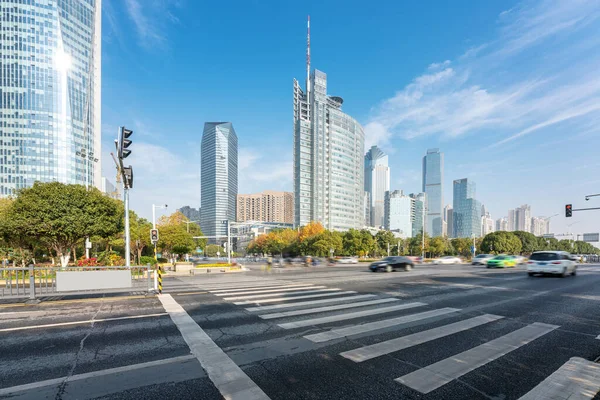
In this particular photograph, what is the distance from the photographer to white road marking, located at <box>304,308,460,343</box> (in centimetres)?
588

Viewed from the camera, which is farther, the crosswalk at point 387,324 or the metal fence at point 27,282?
the metal fence at point 27,282

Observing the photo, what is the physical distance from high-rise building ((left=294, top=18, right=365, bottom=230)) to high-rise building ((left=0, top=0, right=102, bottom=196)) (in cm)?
8606

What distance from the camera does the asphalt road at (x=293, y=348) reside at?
3855 millimetres

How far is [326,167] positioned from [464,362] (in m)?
137

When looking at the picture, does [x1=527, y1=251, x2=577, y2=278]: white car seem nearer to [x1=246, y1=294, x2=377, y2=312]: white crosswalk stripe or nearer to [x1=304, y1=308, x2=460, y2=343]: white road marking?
[x1=246, y1=294, x2=377, y2=312]: white crosswalk stripe

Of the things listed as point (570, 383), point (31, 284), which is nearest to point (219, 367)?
point (570, 383)

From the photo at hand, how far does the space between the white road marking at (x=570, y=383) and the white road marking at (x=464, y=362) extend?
810 mm

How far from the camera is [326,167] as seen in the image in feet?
458

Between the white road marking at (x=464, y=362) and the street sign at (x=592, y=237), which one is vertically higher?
the white road marking at (x=464, y=362)

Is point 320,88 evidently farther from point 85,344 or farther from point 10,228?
point 85,344

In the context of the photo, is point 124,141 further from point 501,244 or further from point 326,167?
point 326,167

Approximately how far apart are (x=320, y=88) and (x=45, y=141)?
122026 millimetres

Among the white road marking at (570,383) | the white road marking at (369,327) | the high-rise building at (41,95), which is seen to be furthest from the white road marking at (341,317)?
the high-rise building at (41,95)

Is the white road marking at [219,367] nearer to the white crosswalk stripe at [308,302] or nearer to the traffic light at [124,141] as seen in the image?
the white crosswalk stripe at [308,302]
